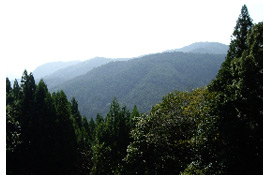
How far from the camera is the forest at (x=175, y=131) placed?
26.3 feet

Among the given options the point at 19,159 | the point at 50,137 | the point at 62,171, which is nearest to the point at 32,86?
the point at 50,137

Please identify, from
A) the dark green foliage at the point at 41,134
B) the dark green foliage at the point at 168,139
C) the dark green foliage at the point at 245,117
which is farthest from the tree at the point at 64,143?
the dark green foliage at the point at 245,117

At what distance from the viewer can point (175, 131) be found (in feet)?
39.6

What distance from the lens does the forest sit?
8.02 m

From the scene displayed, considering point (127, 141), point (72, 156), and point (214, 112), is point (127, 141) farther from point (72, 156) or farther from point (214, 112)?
point (214, 112)

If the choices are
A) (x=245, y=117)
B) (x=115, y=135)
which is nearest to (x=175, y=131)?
(x=245, y=117)

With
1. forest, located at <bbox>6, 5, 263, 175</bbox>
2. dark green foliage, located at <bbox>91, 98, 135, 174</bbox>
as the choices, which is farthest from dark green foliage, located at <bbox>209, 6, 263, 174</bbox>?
dark green foliage, located at <bbox>91, 98, 135, 174</bbox>

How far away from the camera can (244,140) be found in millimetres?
8250

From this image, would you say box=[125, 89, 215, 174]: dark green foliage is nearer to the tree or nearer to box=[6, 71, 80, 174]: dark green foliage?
the tree

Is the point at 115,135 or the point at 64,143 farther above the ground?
the point at 115,135

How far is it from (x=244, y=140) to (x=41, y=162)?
17401 mm

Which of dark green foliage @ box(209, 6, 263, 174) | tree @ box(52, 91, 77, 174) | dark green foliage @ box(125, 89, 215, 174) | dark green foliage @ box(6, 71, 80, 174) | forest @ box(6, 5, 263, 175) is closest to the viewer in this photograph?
dark green foliage @ box(209, 6, 263, 174)

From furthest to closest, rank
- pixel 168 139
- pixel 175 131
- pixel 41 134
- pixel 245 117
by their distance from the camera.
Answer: pixel 41 134, pixel 175 131, pixel 168 139, pixel 245 117

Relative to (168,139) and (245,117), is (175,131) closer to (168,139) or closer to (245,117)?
(168,139)
